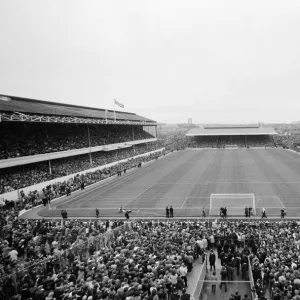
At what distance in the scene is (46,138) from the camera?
4791 centimetres

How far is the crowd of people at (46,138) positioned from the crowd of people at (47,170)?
178 cm

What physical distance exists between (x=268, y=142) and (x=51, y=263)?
96546 millimetres

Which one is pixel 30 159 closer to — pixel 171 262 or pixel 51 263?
pixel 51 263

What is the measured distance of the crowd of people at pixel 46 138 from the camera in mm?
39519

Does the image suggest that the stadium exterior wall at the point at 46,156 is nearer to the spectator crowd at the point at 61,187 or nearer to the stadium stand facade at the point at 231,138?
the spectator crowd at the point at 61,187

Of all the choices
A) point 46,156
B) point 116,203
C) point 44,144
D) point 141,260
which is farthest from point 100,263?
point 44,144

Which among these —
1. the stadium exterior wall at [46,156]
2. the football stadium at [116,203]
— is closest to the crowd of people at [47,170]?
the football stadium at [116,203]

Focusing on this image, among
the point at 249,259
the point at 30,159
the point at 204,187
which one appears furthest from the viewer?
the point at 30,159

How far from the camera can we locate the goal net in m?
25.9

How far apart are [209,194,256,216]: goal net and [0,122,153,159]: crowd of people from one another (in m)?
23.0

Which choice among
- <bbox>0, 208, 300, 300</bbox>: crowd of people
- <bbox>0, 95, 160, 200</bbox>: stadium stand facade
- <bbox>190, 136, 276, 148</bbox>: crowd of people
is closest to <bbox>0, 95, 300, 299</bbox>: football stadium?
<bbox>0, 208, 300, 300</bbox>: crowd of people

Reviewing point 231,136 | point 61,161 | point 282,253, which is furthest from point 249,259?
point 231,136

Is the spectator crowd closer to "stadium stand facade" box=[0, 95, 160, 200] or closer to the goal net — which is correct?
"stadium stand facade" box=[0, 95, 160, 200]

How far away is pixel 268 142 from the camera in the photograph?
101500 mm
